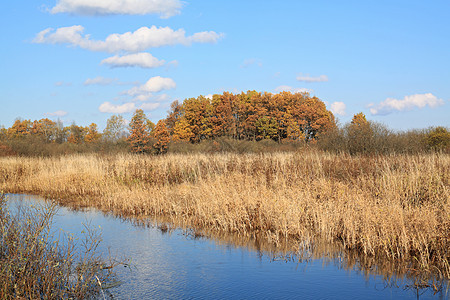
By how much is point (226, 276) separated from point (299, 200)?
11.5 feet

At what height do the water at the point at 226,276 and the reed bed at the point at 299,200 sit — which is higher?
the reed bed at the point at 299,200

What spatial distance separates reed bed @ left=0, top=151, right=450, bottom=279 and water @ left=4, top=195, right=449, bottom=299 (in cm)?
100

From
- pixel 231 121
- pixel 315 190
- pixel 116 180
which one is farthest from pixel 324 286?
pixel 231 121

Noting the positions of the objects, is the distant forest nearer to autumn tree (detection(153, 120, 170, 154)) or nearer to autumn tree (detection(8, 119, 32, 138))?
autumn tree (detection(153, 120, 170, 154))

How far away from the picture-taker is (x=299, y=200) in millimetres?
9930

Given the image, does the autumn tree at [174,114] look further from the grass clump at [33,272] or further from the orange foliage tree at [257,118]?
the grass clump at [33,272]

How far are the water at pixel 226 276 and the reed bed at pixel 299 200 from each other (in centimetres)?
100

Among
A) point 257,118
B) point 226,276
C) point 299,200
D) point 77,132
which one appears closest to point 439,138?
point 299,200

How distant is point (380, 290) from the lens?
253 inches

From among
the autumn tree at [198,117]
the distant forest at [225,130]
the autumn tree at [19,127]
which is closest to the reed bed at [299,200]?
the distant forest at [225,130]

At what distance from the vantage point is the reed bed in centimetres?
776

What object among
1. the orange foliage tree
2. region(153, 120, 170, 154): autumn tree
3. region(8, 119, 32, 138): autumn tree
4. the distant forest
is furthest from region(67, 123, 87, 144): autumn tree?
region(153, 120, 170, 154): autumn tree

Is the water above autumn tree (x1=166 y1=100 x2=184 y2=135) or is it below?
below

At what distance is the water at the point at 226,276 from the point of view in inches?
247
